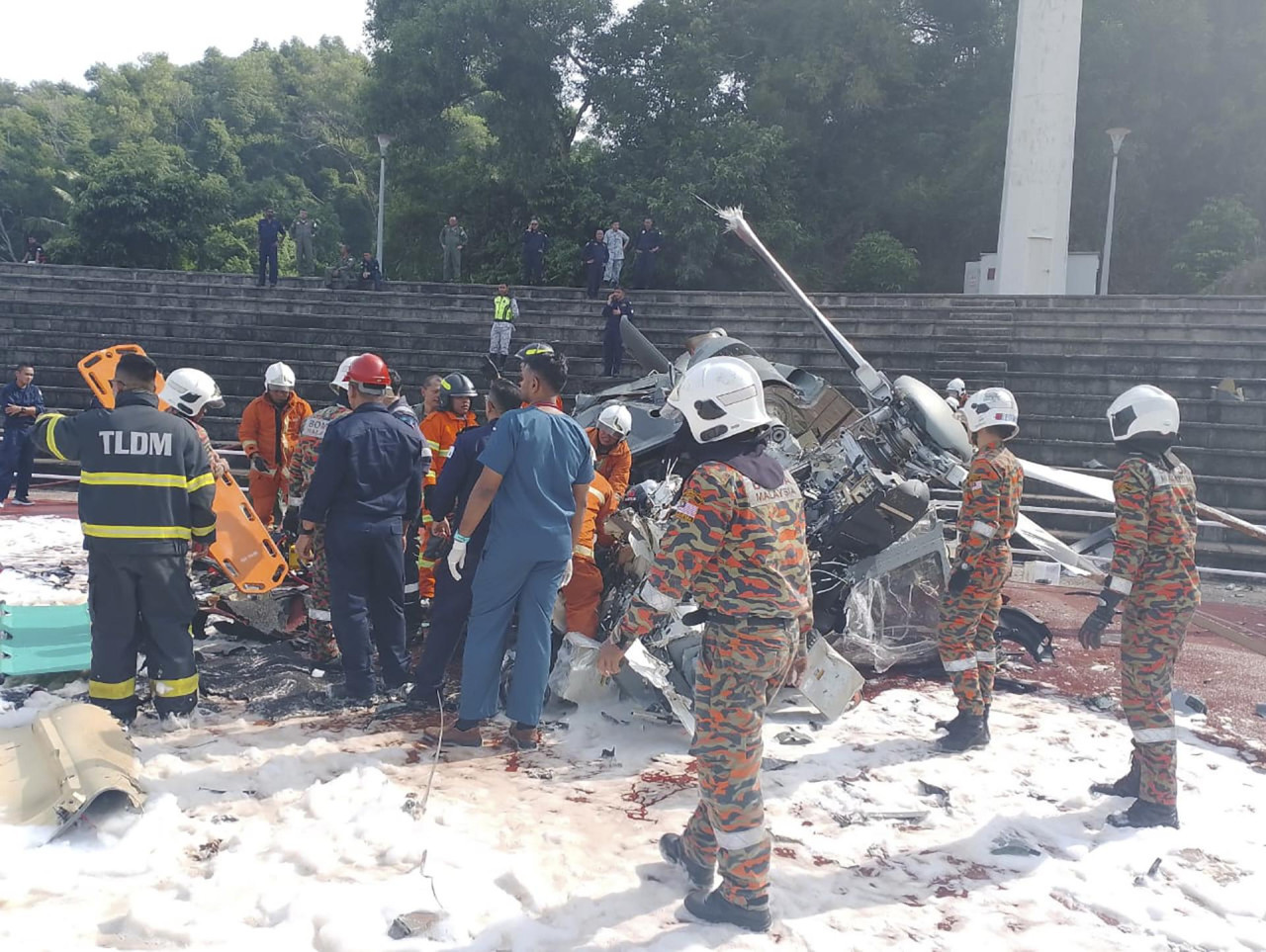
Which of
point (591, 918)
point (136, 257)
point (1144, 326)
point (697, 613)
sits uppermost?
point (136, 257)

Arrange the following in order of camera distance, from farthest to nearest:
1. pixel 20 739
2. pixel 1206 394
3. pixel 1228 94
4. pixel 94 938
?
pixel 1228 94
pixel 1206 394
pixel 20 739
pixel 94 938

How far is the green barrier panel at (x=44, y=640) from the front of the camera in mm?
5023

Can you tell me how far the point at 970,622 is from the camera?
4.90 m

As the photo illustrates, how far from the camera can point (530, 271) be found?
19.7m

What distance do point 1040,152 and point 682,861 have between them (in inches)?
768

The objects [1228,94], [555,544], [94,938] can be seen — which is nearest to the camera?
[94,938]

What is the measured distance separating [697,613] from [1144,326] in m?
13.8

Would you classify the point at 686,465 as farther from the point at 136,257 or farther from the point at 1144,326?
the point at 136,257

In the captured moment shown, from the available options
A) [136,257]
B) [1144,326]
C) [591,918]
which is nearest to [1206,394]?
[1144,326]

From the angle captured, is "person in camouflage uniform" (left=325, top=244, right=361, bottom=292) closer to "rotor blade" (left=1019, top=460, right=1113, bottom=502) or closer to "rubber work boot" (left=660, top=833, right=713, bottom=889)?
"rotor blade" (left=1019, top=460, right=1113, bottom=502)

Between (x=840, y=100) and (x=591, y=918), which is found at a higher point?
(x=840, y=100)

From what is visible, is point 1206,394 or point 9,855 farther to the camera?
point 1206,394

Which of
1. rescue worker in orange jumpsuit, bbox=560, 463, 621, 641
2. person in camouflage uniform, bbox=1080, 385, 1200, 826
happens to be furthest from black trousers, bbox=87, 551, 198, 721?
person in camouflage uniform, bbox=1080, 385, 1200, 826

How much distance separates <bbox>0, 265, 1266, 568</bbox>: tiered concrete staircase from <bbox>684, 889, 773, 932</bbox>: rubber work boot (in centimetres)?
955
